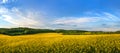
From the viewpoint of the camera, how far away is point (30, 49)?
2369 centimetres

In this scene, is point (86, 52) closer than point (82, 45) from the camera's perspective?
Yes

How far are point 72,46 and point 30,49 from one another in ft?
12.8

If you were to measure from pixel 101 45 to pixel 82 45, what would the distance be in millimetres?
1778

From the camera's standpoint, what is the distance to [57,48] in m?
23.3

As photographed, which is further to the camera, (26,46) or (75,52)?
(26,46)

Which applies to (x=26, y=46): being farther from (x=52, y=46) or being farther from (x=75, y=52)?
(x=75, y=52)

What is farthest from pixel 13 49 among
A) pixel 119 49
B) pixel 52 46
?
pixel 119 49

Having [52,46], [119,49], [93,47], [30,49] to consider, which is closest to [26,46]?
[30,49]

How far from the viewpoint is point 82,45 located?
2412 cm

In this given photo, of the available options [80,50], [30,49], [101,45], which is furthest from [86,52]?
[30,49]

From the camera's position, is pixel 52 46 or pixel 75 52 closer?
pixel 75 52

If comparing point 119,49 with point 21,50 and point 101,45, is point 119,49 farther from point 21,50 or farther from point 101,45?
point 21,50

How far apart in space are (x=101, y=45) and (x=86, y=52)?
219 cm

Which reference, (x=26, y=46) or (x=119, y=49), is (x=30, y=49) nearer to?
(x=26, y=46)
